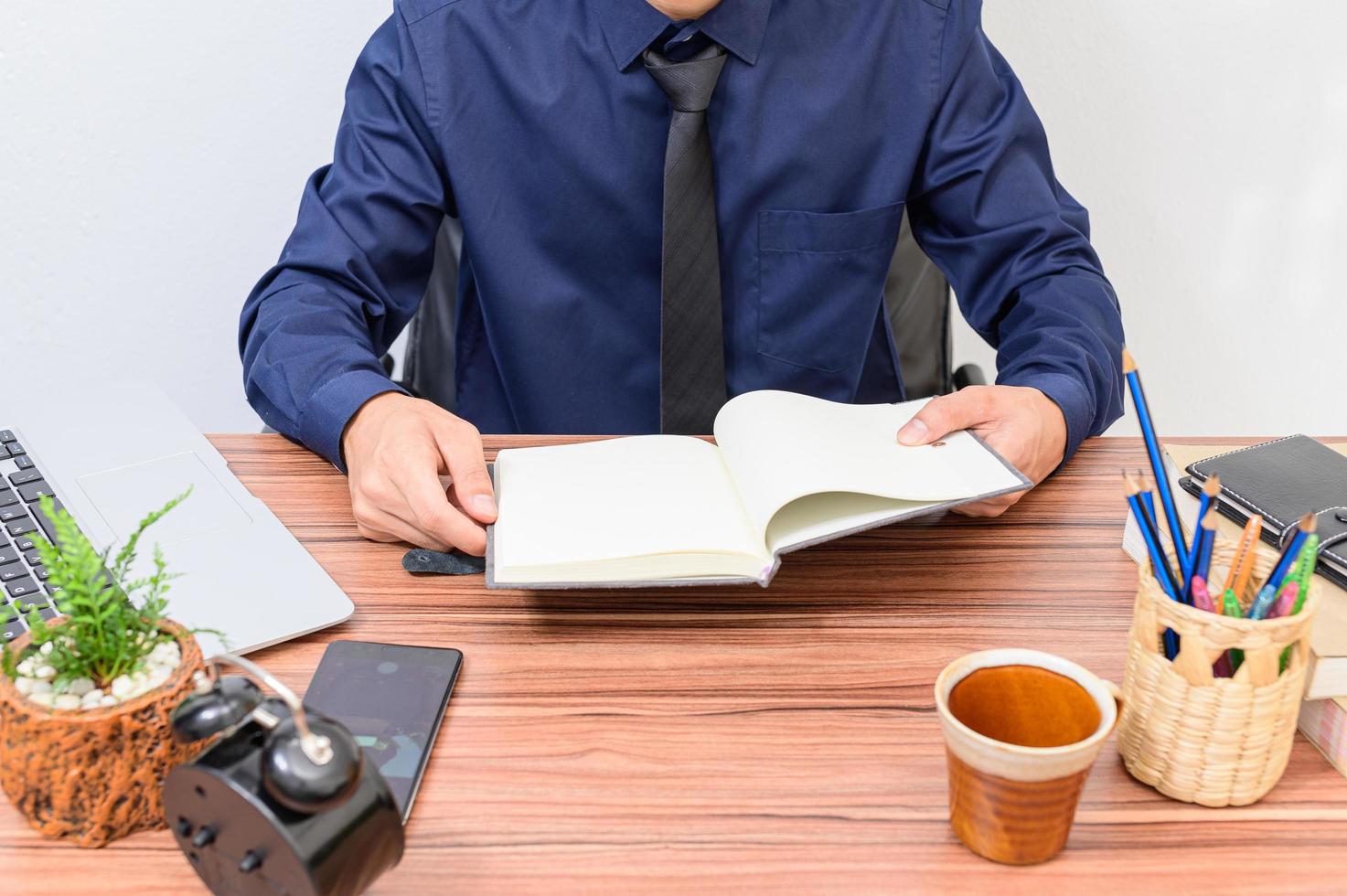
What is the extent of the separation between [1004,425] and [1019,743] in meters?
0.41

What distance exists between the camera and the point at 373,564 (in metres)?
0.94

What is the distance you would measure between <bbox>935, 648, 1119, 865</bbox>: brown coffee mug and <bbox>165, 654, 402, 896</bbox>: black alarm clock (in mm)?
298

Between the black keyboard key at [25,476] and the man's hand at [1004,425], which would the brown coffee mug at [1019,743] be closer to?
the man's hand at [1004,425]

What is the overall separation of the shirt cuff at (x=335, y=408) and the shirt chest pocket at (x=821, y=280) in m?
0.51

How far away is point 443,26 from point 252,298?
1.22 ft

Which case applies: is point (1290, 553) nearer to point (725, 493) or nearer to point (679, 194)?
point (725, 493)

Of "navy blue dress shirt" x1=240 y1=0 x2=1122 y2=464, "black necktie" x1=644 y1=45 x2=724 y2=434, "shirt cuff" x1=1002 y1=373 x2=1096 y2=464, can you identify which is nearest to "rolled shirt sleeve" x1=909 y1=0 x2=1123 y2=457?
"navy blue dress shirt" x1=240 y1=0 x2=1122 y2=464

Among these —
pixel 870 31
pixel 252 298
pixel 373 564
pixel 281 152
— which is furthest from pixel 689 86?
pixel 281 152

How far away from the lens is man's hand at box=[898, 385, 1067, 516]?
98 cm

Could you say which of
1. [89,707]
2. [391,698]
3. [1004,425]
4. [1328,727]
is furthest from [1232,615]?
[89,707]

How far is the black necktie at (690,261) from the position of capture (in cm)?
128

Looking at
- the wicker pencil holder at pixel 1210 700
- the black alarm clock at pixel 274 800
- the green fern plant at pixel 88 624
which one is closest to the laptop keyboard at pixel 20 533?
the green fern plant at pixel 88 624

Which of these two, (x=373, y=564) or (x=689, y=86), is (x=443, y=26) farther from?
(x=373, y=564)

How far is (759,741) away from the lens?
0.74m
